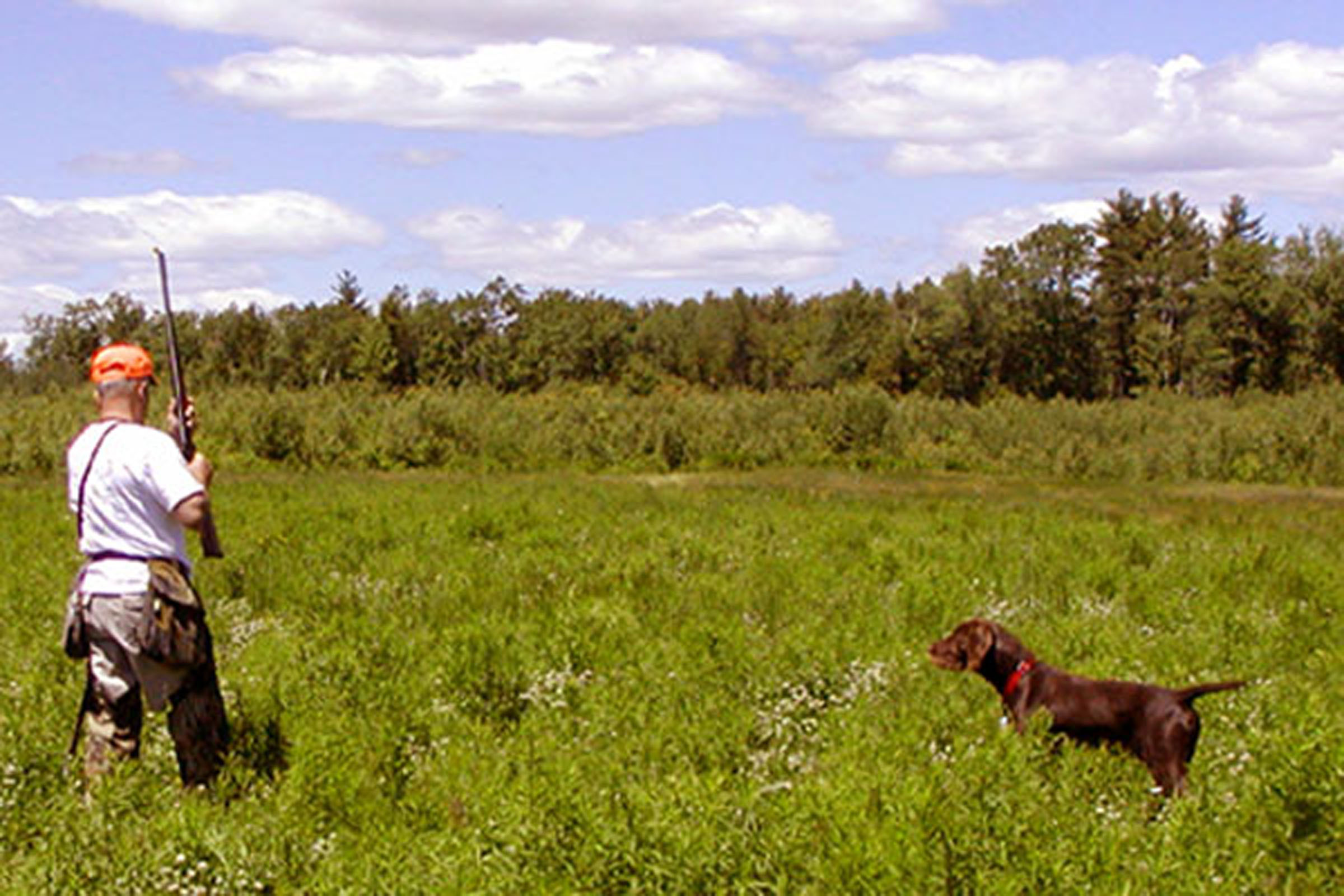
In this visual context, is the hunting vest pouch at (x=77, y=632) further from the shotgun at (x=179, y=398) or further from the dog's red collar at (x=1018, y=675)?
the dog's red collar at (x=1018, y=675)

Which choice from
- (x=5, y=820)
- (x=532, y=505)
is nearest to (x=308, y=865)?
(x=5, y=820)

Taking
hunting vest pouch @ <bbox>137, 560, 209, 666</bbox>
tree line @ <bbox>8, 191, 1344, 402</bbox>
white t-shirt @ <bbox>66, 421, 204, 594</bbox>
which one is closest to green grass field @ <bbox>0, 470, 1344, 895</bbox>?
hunting vest pouch @ <bbox>137, 560, 209, 666</bbox>

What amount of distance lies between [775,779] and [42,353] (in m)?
81.8

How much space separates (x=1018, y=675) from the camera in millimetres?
7742

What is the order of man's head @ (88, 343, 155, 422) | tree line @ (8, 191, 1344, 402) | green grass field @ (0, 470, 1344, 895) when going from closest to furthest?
1. green grass field @ (0, 470, 1344, 895)
2. man's head @ (88, 343, 155, 422)
3. tree line @ (8, 191, 1344, 402)

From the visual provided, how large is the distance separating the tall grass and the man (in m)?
25.0

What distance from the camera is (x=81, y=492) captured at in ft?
21.3

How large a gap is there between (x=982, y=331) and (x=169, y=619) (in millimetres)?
78536

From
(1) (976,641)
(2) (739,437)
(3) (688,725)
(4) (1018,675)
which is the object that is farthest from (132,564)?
(2) (739,437)

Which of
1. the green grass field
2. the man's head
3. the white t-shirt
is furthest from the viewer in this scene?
the man's head

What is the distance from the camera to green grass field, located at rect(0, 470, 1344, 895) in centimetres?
545

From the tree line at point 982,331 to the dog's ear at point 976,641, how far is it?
183ft

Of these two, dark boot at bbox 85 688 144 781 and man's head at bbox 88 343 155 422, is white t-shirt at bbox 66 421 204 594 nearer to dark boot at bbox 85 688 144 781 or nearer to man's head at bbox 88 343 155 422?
man's head at bbox 88 343 155 422

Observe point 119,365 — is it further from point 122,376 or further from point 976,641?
point 976,641
